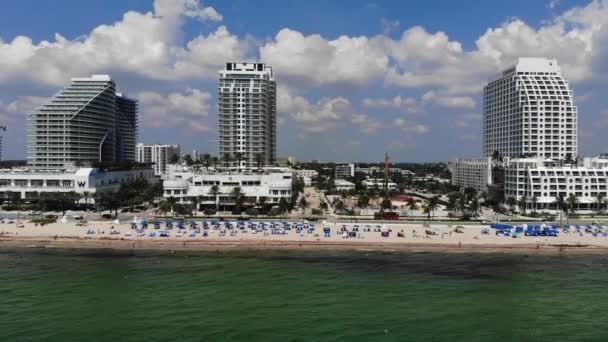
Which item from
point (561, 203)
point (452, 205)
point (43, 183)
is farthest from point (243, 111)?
point (561, 203)

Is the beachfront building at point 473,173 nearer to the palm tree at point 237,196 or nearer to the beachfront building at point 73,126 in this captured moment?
the palm tree at point 237,196

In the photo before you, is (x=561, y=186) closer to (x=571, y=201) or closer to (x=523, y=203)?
(x=571, y=201)

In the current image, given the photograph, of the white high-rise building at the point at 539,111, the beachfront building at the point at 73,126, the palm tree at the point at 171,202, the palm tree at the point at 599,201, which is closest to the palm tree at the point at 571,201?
the palm tree at the point at 599,201

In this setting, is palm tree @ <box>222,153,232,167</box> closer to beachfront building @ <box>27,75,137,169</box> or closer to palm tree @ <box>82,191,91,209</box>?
palm tree @ <box>82,191,91,209</box>

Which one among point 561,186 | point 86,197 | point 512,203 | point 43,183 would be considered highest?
point 43,183

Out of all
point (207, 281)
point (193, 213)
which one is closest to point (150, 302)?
point (207, 281)

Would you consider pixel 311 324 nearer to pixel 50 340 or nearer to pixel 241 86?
pixel 50 340
